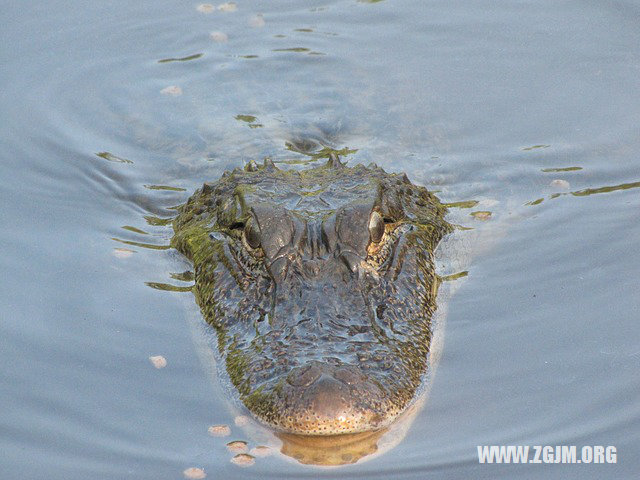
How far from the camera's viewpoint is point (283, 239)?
20.6 feet

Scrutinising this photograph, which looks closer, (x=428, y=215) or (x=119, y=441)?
(x=119, y=441)

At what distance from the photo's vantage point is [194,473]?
5129 millimetres

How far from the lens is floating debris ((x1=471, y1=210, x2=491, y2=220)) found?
26.5 feet

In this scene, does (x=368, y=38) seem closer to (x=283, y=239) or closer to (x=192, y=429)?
(x=283, y=239)

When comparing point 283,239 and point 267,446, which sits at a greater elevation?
point 283,239

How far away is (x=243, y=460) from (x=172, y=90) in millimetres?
5719

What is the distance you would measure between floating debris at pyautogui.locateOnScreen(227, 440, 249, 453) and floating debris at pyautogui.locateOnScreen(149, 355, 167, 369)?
3.35 ft

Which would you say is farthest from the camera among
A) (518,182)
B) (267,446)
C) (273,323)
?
(518,182)

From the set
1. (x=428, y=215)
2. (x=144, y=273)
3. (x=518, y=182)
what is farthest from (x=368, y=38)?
(x=144, y=273)

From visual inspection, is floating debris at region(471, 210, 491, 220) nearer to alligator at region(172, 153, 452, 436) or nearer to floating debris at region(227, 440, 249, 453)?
alligator at region(172, 153, 452, 436)

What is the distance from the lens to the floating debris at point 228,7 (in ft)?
37.5

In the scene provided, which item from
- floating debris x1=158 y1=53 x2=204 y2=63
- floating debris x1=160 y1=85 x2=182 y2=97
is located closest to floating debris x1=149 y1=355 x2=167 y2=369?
floating debris x1=160 y1=85 x2=182 y2=97

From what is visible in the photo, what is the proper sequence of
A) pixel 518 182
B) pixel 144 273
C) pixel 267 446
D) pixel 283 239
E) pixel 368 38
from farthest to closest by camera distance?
pixel 368 38 → pixel 518 182 → pixel 144 273 → pixel 283 239 → pixel 267 446

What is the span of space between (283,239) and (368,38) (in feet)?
17.3
